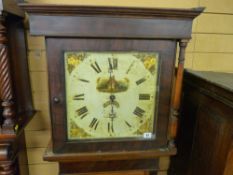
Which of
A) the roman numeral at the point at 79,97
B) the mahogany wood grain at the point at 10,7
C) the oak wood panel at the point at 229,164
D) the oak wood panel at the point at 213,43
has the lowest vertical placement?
the oak wood panel at the point at 229,164

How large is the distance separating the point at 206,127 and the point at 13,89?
3.02ft

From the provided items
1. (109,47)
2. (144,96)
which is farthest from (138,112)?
(109,47)

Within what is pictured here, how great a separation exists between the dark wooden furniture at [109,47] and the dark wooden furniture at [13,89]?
0.18 metres

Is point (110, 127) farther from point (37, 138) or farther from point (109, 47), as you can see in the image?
point (37, 138)

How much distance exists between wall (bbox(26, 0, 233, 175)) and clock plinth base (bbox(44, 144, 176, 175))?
38cm

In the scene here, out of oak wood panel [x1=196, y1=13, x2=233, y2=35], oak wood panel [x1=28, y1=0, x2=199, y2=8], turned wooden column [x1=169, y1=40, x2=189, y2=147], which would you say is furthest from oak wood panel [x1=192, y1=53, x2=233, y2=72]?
turned wooden column [x1=169, y1=40, x2=189, y2=147]

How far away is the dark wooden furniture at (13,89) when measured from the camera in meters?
0.84

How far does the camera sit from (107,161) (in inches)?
37.1

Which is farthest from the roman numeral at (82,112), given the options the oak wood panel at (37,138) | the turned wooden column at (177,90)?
the oak wood panel at (37,138)

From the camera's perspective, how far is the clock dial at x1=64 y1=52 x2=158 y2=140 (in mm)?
804

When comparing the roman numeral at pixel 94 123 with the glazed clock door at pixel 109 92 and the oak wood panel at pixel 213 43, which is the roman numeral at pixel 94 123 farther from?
the oak wood panel at pixel 213 43

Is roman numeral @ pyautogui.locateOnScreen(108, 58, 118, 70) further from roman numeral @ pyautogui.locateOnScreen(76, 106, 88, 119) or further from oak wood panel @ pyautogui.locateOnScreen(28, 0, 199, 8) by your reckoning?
oak wood panel @ pyautogui.locateOnScreen(28, 0, 199, 8)

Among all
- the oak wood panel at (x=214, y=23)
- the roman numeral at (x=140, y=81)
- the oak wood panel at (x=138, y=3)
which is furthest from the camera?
the oak wood panel at (x=214, y=23)

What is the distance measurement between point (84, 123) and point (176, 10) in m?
0.58
